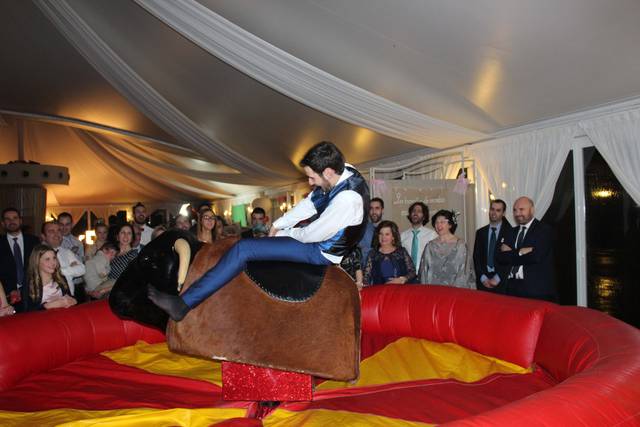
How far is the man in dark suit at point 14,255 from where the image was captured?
4.23 m

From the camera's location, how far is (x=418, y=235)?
16.7 feet

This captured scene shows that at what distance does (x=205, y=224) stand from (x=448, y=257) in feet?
7.35

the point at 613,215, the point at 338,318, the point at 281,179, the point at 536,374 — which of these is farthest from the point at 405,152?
the point at 338,318

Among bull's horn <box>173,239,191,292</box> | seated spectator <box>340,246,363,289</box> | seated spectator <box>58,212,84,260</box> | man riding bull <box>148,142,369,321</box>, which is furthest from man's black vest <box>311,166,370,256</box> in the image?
seated spectator <box>58,212,84,260</box>

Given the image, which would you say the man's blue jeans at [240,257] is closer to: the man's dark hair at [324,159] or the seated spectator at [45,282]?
the man's dark hair at [324,159]

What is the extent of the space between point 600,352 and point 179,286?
6.82 ft

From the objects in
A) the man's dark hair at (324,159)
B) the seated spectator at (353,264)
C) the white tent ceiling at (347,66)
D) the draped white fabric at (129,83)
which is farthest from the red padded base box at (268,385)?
the draped white fabric at (129,83)

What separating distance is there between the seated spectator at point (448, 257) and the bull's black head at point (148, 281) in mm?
2581

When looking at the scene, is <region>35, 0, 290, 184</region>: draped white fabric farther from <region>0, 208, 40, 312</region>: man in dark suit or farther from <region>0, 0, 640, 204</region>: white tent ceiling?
<region>0, 208, 40, 312</region>: man in dark suit

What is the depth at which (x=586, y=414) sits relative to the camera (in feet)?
5.39

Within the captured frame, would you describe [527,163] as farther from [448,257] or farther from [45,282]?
[45,282]

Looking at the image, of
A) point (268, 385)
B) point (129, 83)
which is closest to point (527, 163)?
point (268, 385)

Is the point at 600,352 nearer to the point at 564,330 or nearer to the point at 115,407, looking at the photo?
the point at 564,330

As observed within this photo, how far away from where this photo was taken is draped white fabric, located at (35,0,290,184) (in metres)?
5.59
